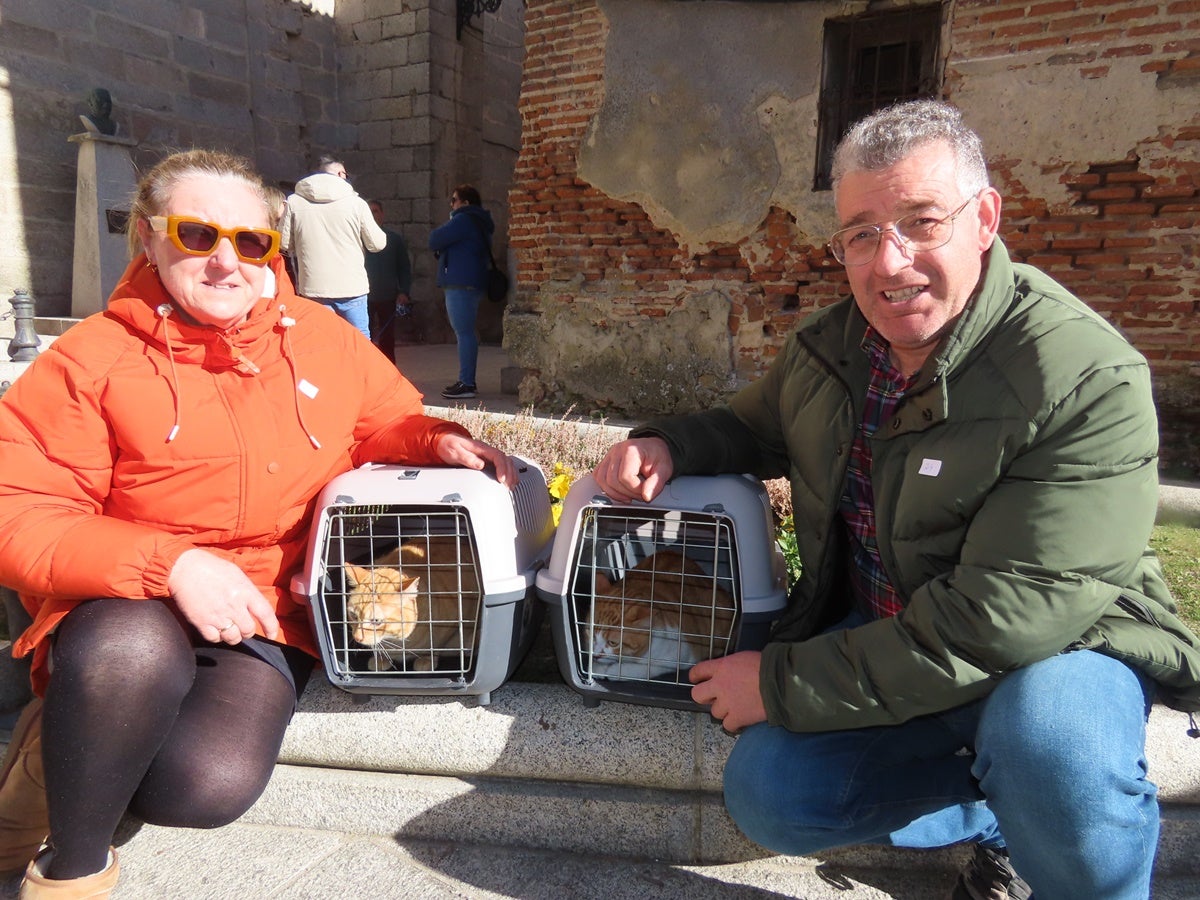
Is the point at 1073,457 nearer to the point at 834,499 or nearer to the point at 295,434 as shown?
the point at 834,499

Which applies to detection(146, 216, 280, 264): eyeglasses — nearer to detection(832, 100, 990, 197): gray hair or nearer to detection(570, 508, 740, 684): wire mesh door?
detection(570, 508, 740, 684): wire mesh door

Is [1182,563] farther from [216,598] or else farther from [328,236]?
[328,236]

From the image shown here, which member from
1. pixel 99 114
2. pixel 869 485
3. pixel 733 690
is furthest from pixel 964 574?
pixel 99 114

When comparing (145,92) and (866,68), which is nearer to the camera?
(866,68)

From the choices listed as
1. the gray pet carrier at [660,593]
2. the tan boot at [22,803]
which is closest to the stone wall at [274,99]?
the tan boot at [22,803]

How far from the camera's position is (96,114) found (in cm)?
902

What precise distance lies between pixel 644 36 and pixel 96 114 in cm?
655

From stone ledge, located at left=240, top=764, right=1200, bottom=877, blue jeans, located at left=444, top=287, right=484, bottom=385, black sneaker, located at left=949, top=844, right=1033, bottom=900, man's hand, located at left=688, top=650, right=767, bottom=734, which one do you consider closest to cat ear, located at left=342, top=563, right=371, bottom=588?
stone ledge, located at left=240, top=764, right=1200, bottom=877

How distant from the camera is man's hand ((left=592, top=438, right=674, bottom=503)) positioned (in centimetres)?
193

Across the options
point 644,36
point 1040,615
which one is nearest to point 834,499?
point 1040,615

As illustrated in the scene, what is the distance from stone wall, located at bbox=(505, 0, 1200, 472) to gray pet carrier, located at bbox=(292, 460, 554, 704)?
4704 millimetres

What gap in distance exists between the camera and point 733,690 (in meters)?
1.75

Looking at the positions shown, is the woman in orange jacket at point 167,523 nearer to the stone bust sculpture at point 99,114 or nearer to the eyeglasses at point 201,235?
the eyeglasses at point 201,235

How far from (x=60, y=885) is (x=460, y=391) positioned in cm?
649
